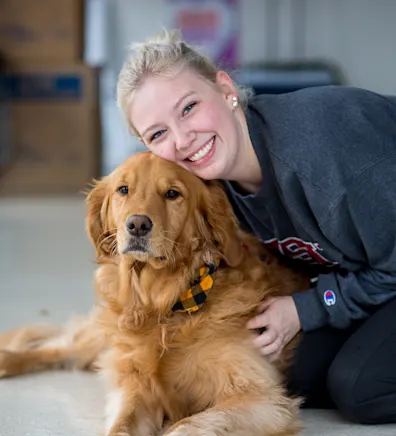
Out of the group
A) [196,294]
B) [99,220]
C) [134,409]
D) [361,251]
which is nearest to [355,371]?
[361,251]

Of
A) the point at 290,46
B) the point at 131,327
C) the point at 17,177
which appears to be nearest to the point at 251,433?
the point at 131,327

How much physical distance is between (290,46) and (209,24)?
2.78 ft

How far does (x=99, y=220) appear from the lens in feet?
6.80

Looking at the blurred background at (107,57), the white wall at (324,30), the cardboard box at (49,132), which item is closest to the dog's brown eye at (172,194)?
the blurred background at (107,57)

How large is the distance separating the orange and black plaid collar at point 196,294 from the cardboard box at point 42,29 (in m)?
4.92

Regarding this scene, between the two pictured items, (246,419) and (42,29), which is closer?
(246,419)

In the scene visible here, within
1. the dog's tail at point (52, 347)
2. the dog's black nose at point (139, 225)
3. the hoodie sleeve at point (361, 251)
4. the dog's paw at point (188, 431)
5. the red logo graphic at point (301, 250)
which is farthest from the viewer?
the dog's tail at point (52, 347)

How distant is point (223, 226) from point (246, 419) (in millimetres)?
503

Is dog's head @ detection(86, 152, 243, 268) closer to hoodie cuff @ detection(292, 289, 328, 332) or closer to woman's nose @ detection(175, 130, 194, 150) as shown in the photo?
woman's nose @ detection(175, 130, 194, 150)

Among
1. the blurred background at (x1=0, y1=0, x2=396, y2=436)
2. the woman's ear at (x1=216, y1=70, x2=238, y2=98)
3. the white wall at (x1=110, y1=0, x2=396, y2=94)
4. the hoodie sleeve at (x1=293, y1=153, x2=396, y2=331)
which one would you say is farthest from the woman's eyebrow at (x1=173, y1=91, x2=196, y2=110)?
the white wall at (x1=110, y1=0, x2=396, y2=94)

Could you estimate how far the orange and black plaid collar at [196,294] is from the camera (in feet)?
6.42

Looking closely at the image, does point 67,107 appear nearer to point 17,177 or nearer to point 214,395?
point 17,177

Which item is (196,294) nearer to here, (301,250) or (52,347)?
(301,250)

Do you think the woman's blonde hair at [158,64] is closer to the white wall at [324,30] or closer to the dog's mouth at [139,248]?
the dog's mouth at [139,248]
